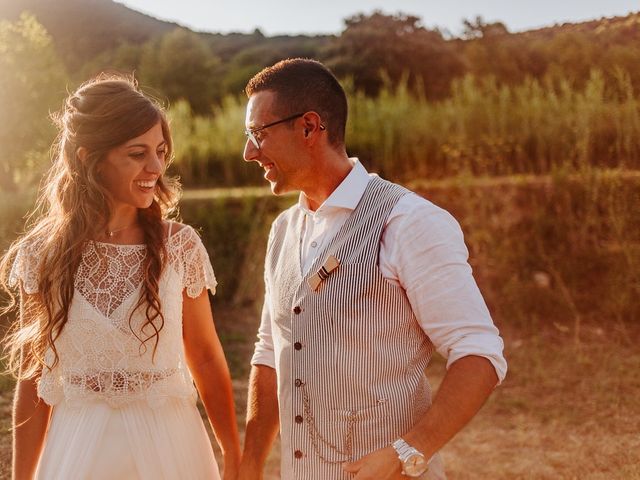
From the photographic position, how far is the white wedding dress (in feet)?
7.55

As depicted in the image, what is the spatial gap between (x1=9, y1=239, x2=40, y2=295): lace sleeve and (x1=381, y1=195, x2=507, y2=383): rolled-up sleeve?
1.12 m

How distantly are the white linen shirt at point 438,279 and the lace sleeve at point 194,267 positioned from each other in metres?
0.72

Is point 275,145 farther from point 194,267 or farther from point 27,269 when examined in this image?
point 27,269

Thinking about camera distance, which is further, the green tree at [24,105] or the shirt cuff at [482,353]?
the green tree at [24,105]

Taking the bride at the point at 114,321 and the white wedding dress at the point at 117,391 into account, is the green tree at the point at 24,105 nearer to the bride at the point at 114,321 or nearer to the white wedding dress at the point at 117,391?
the bride at the point at 114,321

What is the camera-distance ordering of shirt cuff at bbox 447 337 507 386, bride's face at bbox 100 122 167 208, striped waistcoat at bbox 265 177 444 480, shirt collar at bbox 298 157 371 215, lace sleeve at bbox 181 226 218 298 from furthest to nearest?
lace sleeve at bbox 181 226 218 298
bride's face at bbox 100 122 167 208
shirt collar at bbox 298 157 371 215
striped waistcoat at bbox 265 177 444 480
shirt cuff at bbox 447 337 507 386

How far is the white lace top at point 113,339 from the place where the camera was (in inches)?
91.7

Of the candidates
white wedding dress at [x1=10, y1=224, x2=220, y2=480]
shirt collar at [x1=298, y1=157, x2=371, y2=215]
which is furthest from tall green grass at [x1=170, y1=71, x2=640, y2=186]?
white wedding dress at [x1=10, y1=224, x2=220, y2=480]

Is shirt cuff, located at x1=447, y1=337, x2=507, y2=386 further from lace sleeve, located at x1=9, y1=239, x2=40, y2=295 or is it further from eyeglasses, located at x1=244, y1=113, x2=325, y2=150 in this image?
lace sleeve, located at x1=9, y1=239, x2=40, y2=295

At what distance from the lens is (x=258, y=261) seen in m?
7.64

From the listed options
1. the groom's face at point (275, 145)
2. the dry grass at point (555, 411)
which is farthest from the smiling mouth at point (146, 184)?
the dry grass at point (555, 411)

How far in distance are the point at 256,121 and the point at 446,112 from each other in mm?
6824

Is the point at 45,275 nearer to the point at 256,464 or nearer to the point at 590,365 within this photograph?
the point at 256,464

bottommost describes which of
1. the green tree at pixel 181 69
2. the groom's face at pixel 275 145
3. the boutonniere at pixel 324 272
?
the green tree at pixel 181 69
